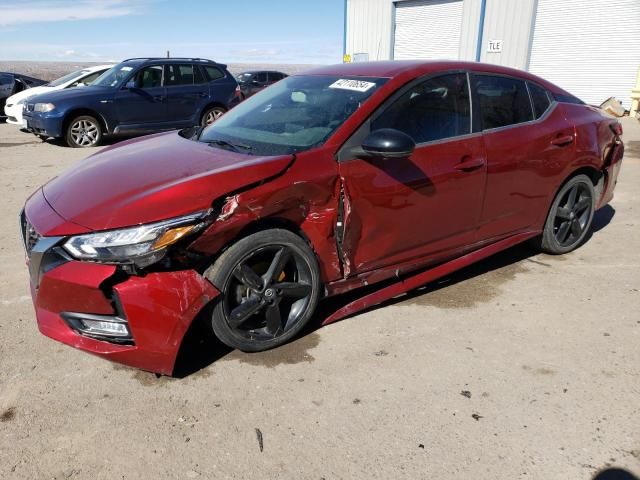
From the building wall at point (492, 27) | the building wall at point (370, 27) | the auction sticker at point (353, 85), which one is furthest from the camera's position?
the building wall at point (370, 27)

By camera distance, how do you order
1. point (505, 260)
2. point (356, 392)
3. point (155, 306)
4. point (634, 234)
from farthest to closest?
point (634, 234) < point (505, 260) < point (356, 392) < point (155, 306)

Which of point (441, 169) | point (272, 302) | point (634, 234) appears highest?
point (441, 169)

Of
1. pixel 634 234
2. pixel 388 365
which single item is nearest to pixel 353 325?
pixel 388 365

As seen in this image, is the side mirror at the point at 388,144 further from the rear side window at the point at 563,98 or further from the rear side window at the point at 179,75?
the rear side window at the point at 179,75

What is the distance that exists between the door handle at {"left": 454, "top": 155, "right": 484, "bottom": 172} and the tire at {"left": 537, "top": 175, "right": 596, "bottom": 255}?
3.71ft

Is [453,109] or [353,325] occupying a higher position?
[453,109]

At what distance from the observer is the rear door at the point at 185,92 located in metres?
11.0

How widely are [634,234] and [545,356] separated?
114 inches

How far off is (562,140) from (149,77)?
885cm

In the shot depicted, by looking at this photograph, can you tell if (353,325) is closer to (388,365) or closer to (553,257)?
(388,365)

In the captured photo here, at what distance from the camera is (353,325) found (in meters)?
3.42

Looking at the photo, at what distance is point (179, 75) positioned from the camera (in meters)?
11.1

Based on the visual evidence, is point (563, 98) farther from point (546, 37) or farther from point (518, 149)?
point (546, 37)

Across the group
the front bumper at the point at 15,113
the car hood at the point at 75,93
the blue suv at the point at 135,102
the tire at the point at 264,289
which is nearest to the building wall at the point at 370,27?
the blue suv at the point at 135,102
